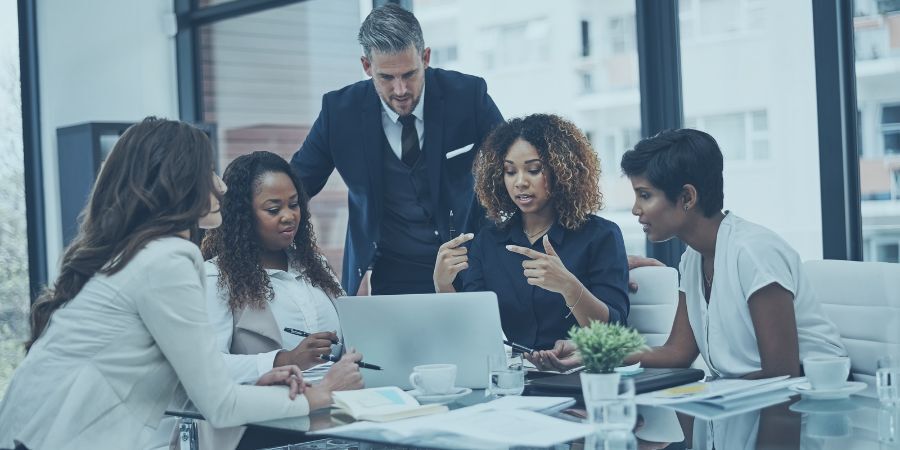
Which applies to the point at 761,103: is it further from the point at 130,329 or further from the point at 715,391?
the point at 130,329

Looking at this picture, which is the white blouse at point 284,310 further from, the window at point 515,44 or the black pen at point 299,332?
the window at point 515,44

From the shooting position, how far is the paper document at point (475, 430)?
165cm

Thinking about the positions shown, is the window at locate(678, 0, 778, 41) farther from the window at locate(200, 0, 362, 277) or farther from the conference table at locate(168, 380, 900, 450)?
the conference table at locate(168, 380, 900, 450)

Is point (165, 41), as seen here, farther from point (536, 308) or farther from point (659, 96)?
point (536, 308)

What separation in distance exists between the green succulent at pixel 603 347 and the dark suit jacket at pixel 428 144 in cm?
147

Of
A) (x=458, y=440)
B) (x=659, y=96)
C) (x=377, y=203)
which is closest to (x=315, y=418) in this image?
(x=458, y=440)

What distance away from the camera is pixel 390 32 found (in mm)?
3021

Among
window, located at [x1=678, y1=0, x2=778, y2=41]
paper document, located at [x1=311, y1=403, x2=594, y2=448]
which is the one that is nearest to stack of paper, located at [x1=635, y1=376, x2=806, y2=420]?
paper document, located at [x1=311, y1=403, x2=594, y2=448]

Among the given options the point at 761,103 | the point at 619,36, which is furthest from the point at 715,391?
the point at 619,36

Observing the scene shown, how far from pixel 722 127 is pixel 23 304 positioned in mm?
3618

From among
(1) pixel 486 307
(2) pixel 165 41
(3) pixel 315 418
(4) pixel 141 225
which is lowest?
(3) pixel 315 418

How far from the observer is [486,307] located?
7.13ft

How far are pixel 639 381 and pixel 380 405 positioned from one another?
0.53 meters

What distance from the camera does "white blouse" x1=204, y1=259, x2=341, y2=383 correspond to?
260cm
